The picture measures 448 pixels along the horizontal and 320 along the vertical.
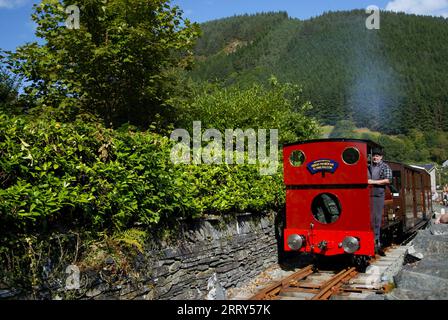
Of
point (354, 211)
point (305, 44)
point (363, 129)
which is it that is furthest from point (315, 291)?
point (305, 44)

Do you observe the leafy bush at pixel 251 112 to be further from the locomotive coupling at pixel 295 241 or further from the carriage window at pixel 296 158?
the locomotive coupling at pixel 295 241

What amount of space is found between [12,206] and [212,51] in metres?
171

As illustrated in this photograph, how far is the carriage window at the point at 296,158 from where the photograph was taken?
10.0 meters

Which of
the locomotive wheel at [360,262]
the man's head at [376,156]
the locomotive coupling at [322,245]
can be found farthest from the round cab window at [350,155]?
the locomotive wheel at [360,262]

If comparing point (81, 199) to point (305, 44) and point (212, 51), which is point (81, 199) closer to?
point (305, 44)

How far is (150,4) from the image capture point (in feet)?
40.4

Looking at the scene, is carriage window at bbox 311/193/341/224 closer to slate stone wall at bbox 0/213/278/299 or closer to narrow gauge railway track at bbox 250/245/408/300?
narrow gauge railway track at bbox 250/245/408/300

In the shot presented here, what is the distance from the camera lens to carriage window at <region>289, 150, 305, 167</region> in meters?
10.0

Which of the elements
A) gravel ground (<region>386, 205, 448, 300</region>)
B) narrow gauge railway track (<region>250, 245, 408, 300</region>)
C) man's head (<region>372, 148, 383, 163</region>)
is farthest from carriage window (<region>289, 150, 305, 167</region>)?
gravel ground (<region>386, 205, 448, 300</region>)

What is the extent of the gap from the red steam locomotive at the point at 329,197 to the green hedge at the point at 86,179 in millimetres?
3076

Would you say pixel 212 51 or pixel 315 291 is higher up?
pixel 212 51

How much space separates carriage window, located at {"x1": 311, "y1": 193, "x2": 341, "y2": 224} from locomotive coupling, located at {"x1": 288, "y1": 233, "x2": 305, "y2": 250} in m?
0.64

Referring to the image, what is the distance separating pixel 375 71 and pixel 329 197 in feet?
290

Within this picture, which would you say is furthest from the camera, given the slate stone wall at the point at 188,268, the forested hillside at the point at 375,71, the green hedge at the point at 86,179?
the forested hillside at the point at 375,71
